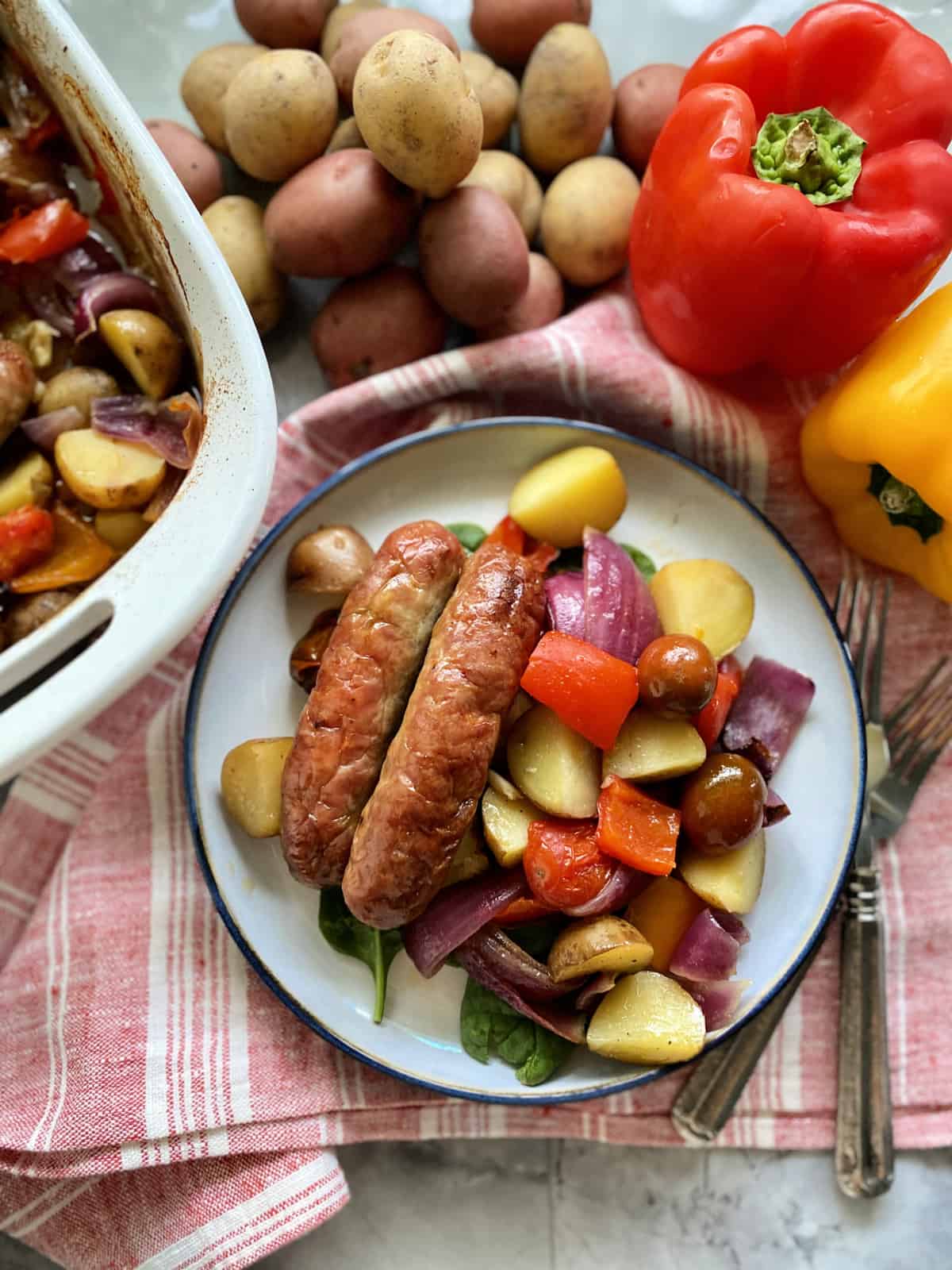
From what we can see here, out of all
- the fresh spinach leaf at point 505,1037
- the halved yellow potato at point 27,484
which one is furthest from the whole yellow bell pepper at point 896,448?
the halved yellow potato at point 27,484

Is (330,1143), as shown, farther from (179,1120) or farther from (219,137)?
(219,137)

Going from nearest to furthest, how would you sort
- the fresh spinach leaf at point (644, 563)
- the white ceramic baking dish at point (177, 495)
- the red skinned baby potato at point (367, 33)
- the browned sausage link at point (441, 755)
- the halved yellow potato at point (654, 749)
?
1. the white ceramic baking dish at point (177, 495)
2. the browned sausage link at point (441, 755)
3. the halved yellow potato at point (654, 749)
4. the red skinned baby potato at point (367, 33)
5. the fresh spinach leaf at point (644, 563)

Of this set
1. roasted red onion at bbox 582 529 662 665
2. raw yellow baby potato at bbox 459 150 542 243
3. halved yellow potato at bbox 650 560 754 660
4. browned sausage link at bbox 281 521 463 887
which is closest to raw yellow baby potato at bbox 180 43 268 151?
raw yellow baby potato at bbox 459 150 542 243

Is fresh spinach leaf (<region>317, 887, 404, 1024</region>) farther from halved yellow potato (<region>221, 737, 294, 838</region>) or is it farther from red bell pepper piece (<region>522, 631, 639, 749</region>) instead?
red bell pepper piece (<region>522, 631, 639, 749</region>)

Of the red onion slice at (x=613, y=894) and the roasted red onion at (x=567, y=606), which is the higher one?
the roasted red onion at (x=567, y=606)

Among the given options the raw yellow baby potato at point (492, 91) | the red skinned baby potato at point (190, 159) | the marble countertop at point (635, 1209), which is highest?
the red skinned baby potato at point (190, 159)

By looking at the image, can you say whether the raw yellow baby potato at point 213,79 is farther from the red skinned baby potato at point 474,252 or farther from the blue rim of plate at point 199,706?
the blue rim of plate at point 199,706

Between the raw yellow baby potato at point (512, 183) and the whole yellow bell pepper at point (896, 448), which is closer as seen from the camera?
the whole yellow bell pepper at point (896, 448)
